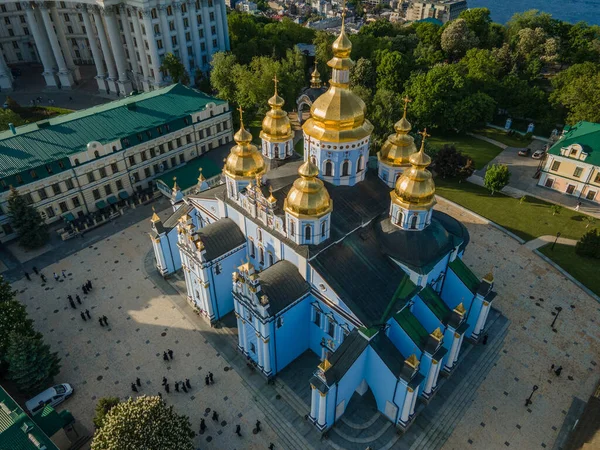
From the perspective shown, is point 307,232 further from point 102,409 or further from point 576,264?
point 576,264

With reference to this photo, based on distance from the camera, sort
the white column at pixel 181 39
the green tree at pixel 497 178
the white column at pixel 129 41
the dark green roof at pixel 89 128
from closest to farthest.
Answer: the dark green roof at pixel 89 128 < the green tree at pixel 497 178 < the white column at pixel 129 41 < the white column at pixel 181 39

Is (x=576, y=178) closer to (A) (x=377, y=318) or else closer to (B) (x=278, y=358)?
(A) (x=377, y=318)

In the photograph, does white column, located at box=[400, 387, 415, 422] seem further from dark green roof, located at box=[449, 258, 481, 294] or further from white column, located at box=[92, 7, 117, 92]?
white column, located at box=[92, 7, 117, 92]

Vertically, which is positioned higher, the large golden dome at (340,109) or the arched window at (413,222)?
the large golden dome at (340,109)

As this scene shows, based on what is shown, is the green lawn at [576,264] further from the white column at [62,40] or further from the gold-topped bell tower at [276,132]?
the white column at [62,40]

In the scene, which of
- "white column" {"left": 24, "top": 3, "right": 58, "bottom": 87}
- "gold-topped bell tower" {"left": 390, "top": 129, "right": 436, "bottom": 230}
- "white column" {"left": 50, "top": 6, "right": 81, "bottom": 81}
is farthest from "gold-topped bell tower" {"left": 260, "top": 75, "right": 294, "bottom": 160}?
"white column" {"left": 24, "top": 3, "right": 58, "bottom": 87}

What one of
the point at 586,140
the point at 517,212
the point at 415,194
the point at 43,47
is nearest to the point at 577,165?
the point at 586,140

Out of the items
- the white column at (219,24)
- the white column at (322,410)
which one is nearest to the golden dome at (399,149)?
the white column at (322,410)
